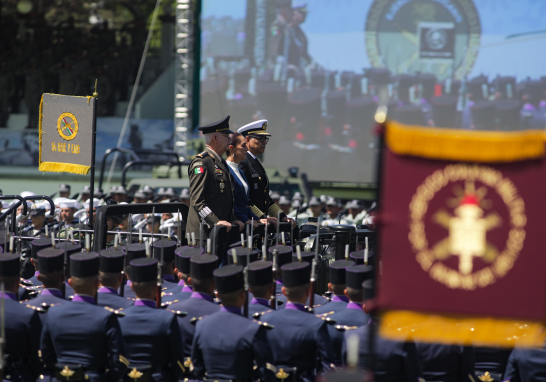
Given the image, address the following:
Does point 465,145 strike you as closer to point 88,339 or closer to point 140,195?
point 88,339

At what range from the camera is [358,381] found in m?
2.31

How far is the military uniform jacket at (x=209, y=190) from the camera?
514 centimetres

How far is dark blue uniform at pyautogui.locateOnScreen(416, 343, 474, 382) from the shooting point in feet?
11.2

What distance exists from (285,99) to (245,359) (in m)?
12.1

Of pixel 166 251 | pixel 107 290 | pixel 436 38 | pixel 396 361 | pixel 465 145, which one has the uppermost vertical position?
pixel 436 38

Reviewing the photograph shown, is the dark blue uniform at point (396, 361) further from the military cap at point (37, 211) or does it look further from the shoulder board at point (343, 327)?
the military cap at point (37, 211)

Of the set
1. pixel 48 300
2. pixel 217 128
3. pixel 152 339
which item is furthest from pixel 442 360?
pixel 217 128

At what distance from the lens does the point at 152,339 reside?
356cm

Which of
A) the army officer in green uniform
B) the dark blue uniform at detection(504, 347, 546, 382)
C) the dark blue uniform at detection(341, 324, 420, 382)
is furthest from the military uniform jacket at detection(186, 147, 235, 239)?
the dark blue uniform at detection(504, 347, 546, 382)

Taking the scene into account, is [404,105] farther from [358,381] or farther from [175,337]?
[358,381]

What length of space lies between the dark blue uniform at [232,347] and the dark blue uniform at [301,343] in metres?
0.09

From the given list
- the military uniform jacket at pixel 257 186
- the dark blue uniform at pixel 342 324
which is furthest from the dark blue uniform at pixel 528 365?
the military uniform jacket at pixel 257 186

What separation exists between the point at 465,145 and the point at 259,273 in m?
1.67

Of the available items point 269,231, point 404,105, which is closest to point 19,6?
point 404,105
